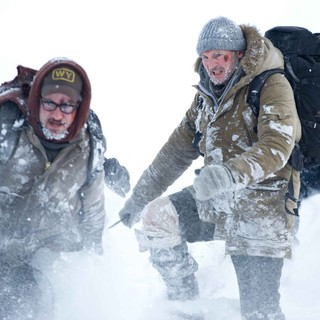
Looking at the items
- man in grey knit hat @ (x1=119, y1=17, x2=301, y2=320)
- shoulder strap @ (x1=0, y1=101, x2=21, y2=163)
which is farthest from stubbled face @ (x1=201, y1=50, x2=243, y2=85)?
shoulder strap @ (x1=0, y1=101, x2=21, y2=163)

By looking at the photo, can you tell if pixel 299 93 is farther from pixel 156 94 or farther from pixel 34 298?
pixel 156 94

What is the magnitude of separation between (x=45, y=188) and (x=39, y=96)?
0.70 metres

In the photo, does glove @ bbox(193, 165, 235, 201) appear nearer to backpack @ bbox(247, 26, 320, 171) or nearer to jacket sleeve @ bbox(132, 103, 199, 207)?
backpack @ bbox(247, 26, 320, 171)

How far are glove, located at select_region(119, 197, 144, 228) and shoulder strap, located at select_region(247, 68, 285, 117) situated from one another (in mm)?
1653

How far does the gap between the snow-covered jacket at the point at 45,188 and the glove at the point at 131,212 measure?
0.85 metres

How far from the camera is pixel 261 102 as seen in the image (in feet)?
14.0

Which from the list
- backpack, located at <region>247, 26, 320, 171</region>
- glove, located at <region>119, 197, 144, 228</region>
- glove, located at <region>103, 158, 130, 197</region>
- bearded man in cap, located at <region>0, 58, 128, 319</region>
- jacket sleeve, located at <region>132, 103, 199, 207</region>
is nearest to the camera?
bearded man in cap, located at <region>0, 58, 128, 319</region>

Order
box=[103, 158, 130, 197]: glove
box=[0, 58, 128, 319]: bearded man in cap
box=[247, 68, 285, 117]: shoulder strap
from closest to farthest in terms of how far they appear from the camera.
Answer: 1. box=[0, 58, 128, 319]: bearded man in cap
2. box=[247, 68, 285, 117]: shoulder strap
3. box=[103, 158, 130, 197]: glove

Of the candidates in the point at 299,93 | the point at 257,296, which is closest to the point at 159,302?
the point at 257,296

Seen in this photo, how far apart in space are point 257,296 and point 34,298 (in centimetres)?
181

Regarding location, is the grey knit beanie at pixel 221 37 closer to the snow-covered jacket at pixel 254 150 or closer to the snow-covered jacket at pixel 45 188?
the snow-covered jacket at pixel 254 150

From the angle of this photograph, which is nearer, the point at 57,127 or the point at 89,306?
the point at 57,127

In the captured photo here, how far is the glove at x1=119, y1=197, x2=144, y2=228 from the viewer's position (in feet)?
17.7

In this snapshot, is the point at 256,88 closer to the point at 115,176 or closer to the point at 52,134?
the point at 115,176
